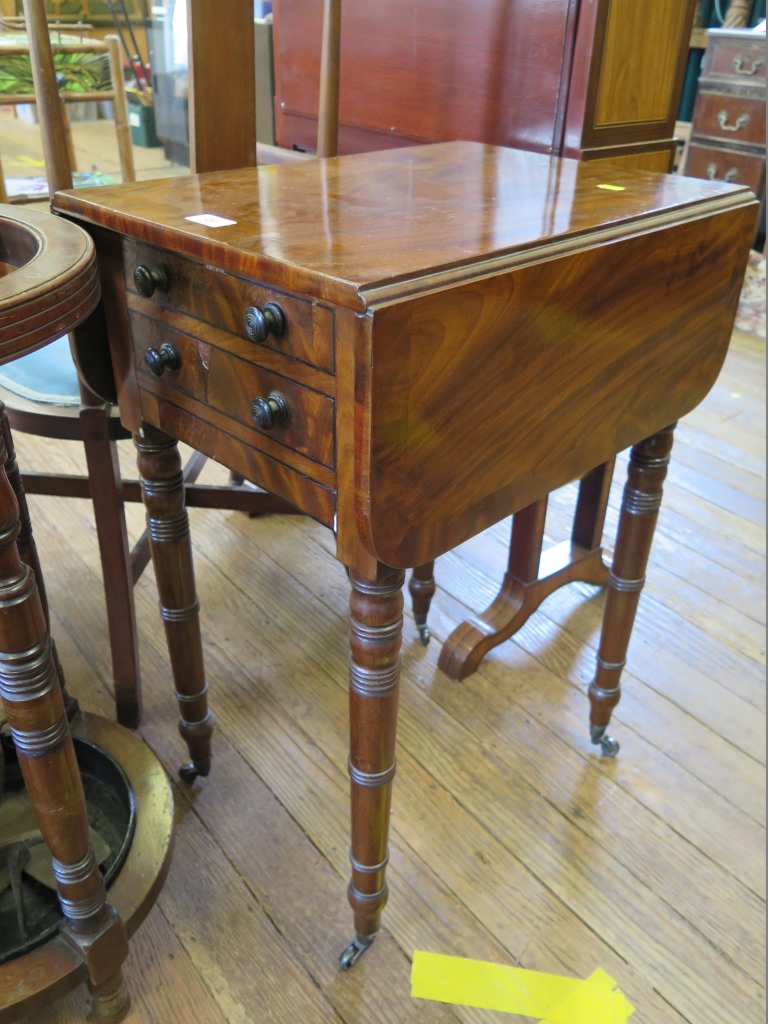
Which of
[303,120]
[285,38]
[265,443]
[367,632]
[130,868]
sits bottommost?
[130,868]

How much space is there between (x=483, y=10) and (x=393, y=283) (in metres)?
1.04

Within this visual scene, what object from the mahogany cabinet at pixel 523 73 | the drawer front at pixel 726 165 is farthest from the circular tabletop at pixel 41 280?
the drawer front at pixel 726 165

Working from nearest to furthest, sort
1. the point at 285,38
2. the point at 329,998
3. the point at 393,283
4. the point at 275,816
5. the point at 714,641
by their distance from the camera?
the point at 393,283, the point at 329,998, the point at 275,816, the point at 714,641, the point at 285,38

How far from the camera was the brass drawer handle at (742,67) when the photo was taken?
312 cm

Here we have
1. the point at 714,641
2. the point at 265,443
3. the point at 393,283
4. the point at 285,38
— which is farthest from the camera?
the point at 285,38

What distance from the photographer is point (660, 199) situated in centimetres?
95

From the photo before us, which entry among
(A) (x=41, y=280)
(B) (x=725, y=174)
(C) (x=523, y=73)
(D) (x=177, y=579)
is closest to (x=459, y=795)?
(D) (x=177, y=579)

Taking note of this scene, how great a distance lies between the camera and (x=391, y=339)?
668 mm

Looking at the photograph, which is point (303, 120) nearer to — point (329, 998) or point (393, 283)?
point (393, 283)

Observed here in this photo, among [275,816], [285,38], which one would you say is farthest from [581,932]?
[285,38]

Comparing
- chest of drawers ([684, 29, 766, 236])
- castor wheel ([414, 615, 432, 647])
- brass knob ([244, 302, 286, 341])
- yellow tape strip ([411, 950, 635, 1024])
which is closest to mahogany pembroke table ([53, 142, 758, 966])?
brass knob ([244, 302, 286, 341])

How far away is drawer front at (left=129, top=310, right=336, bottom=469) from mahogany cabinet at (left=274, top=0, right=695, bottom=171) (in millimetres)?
805

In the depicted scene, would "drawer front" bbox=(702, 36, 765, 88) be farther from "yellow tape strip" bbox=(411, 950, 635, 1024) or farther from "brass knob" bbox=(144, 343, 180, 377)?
"yellow tape strip" bbox=(411, 950, 635, 1024)

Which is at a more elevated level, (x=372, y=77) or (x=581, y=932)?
(x=372, y=77)
